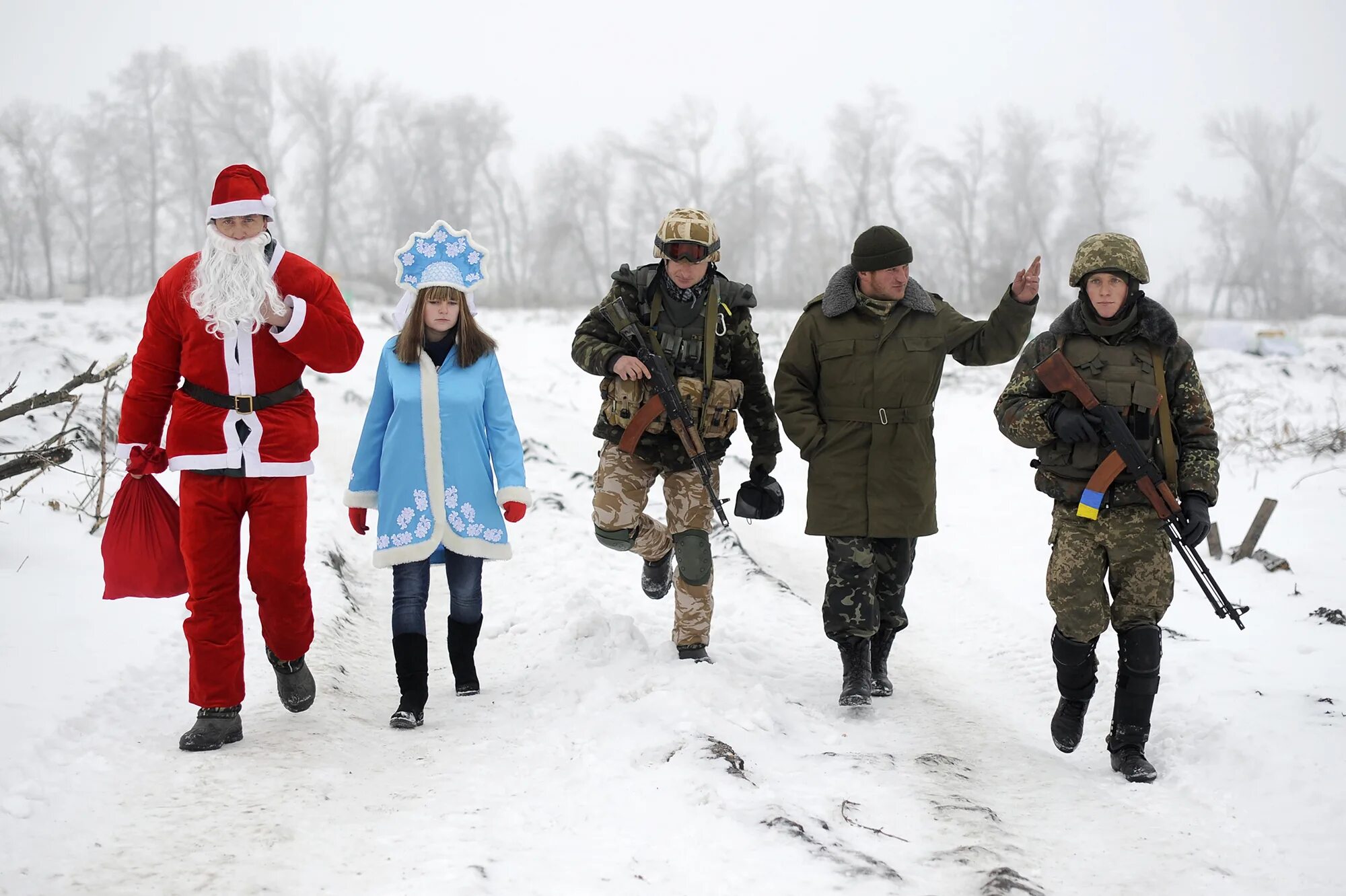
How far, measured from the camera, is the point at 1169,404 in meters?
4.07

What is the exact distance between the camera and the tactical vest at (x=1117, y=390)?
3.98m

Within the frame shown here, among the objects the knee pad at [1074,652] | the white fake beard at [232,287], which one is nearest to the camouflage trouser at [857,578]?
the knee pad at [1074,652]

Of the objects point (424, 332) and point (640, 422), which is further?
point (640, 422)

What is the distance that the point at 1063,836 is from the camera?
3.33 metres

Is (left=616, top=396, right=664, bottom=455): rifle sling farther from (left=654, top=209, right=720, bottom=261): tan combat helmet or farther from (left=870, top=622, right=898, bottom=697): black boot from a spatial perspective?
(left=870, top=622, right=898, bottom=697): black boot

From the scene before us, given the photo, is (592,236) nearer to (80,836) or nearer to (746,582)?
(746,582)

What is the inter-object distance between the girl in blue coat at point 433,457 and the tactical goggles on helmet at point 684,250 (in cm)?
89

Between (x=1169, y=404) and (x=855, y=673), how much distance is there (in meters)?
1.83

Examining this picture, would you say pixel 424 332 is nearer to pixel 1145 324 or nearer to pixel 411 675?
pixel 411 675

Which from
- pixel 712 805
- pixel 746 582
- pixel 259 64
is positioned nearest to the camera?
pixel 712 805

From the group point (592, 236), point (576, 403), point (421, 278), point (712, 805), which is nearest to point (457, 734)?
point (712, 805)

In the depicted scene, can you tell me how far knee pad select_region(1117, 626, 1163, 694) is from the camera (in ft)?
13.0

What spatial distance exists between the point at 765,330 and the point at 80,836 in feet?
77.4

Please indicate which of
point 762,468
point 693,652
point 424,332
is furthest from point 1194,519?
point 424,332
